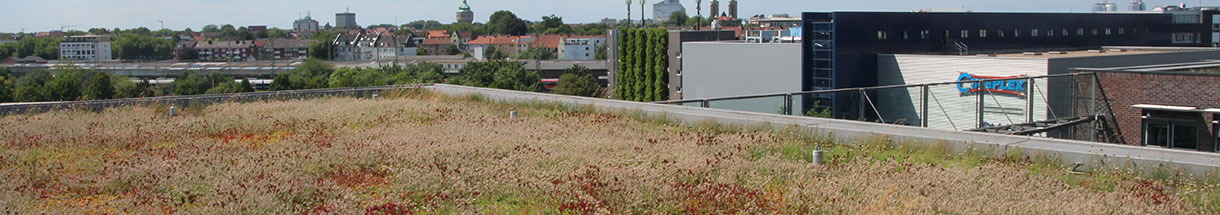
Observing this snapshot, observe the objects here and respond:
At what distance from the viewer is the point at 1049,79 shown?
18141 millimetres

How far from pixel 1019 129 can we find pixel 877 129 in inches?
226

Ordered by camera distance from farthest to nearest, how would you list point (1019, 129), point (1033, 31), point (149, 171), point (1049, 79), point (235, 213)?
1. point (1033, 31)
2. point (1049, 79)
3. point (1019, 129)
4. point (149, 171)
5. point (235, 213)

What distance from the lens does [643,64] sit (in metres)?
54.6

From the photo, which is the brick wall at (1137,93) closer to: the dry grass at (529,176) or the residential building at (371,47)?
the dry grass at (529,176)

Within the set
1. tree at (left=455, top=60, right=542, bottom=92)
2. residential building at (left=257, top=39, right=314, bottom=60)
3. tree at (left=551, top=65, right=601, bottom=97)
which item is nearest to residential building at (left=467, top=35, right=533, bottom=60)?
residential building at (left=257, top=39, right=314, bottom=60)

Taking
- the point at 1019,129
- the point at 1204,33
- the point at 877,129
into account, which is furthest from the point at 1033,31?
the point at 877,129

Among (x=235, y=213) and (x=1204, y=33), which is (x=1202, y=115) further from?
(x=1204, y=33)

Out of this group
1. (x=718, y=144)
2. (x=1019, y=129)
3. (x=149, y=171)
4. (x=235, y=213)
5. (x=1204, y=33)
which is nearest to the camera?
(x=235, y=213)

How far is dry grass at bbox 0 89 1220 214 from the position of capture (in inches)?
263

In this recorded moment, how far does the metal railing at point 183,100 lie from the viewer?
1439 centimetres

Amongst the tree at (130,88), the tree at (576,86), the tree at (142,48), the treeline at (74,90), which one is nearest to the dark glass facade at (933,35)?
the tree at (576,86)

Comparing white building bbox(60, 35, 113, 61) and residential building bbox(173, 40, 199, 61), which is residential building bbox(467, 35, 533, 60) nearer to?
residential building bbox(173, 40, 199, 61)

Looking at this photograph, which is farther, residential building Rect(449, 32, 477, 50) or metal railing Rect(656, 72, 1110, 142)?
residential building Rect(449, 32, 477, 50)

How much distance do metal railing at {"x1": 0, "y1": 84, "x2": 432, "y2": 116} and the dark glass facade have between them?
21775 millimetres
